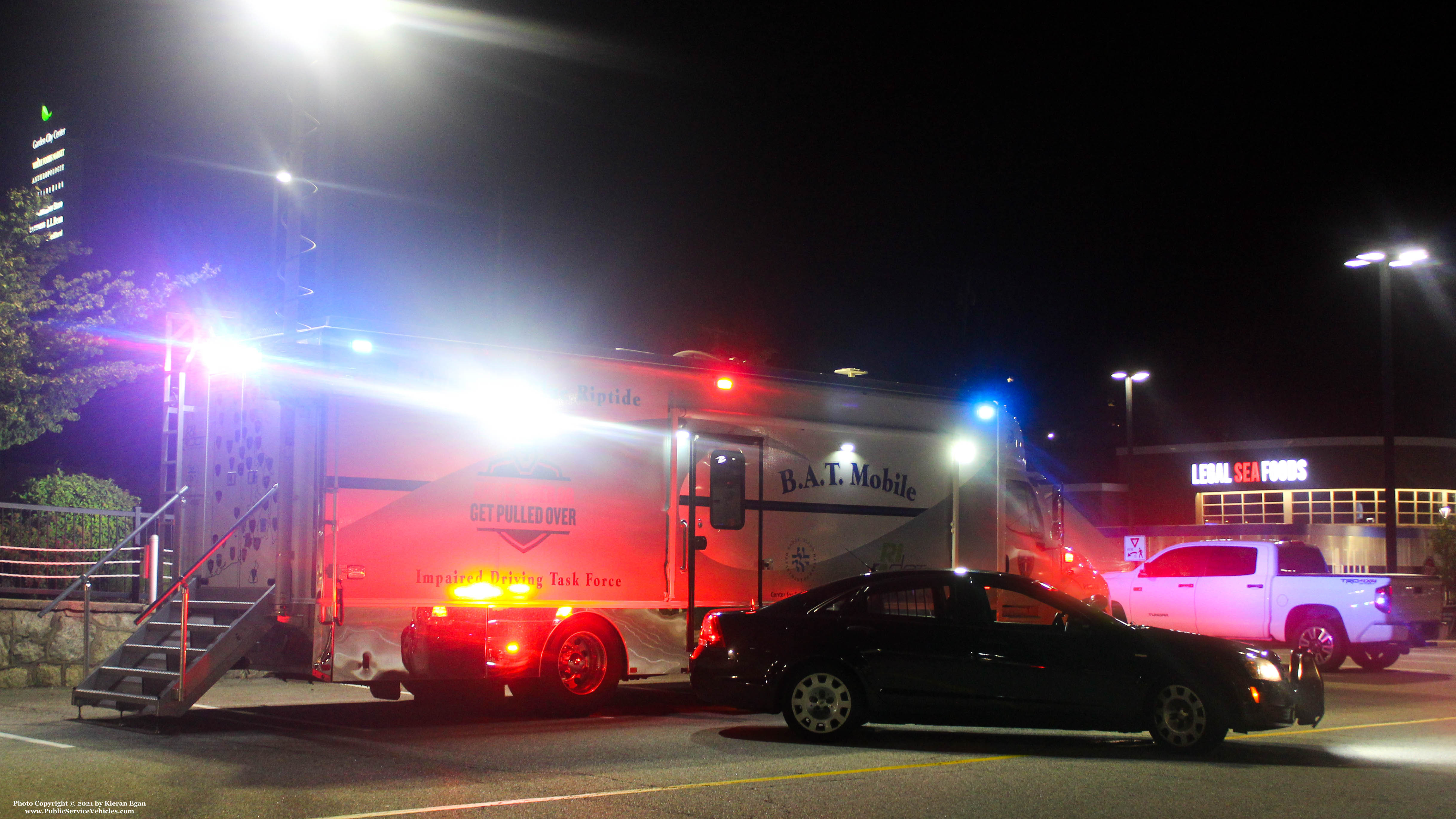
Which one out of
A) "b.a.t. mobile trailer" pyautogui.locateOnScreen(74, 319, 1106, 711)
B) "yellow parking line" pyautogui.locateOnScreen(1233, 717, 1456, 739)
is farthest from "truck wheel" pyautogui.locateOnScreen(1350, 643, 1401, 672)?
"b.a.t. mobile trailer" pyautogui.locateOnScreen(74, 319, 1106, 711)

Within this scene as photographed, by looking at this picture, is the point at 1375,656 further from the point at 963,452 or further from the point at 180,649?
the point at 180,649

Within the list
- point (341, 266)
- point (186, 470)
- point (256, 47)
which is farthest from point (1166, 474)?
point (186, 470)

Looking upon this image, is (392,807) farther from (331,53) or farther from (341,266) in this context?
(341,266)

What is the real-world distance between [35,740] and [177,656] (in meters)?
1.31

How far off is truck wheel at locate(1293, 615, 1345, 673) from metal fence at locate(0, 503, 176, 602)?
14574 millimetres

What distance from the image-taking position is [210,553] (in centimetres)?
1080

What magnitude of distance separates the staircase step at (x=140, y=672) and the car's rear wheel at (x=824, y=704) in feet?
15.9

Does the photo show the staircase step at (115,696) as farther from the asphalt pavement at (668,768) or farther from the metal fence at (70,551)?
the metal fence at (70,551)

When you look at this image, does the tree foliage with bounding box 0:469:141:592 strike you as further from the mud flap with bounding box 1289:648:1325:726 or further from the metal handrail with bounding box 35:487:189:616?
the mud flap with bounding box 1289:648:1325:726

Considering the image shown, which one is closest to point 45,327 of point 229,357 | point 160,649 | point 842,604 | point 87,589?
point 87,589

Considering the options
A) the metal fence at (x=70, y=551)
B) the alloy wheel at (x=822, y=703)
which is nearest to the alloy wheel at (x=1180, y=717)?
the alloy wheel at (x=822, y=703)

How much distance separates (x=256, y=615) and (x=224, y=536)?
1.21 m

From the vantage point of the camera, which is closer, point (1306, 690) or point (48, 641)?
point (1306, 690)

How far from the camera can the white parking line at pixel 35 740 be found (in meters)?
8.83
